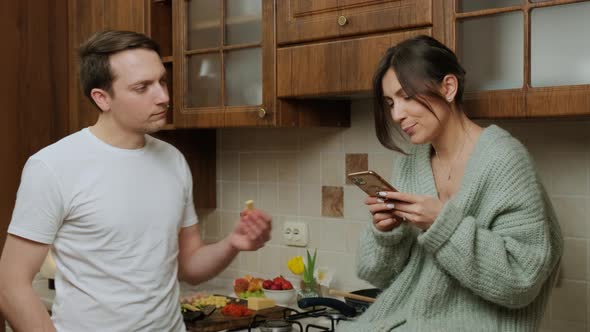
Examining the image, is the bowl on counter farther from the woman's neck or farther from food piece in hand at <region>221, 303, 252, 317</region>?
the woman's neck

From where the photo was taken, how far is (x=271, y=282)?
252 cm

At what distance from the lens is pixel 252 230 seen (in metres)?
1.80

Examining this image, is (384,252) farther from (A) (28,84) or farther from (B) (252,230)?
(A) (28,84)

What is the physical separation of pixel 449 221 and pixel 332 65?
0.74m

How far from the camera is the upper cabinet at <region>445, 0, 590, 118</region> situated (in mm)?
1693

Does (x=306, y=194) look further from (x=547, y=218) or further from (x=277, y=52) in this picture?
(x=547, y=218)

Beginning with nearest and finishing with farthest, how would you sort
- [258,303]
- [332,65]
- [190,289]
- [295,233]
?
1. [332,65]
2. [258,303]
3. [295,233]
4. [190,289]

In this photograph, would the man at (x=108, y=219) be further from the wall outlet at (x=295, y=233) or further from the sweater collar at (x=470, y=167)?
the wall outlet at (x=295, y=233)

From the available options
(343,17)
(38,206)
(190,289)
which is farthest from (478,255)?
(190,289)

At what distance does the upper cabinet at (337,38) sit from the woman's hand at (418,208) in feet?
1.69

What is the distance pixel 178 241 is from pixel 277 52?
26.5 inches

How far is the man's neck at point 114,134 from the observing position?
182 centimetres

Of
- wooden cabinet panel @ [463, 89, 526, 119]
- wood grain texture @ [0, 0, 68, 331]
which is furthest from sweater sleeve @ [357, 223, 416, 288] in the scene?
wood grain texture @ [0, 0, 68, 331]

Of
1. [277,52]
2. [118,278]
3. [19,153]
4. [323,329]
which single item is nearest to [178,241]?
[118,278]
